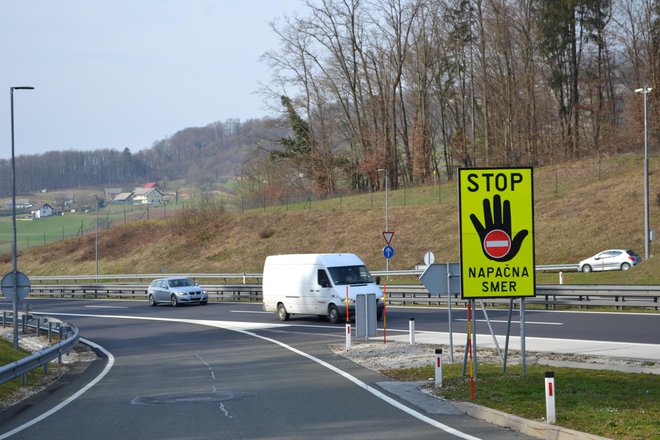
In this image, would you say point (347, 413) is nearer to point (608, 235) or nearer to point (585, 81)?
point (608, 235)

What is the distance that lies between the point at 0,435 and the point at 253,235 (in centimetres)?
6542

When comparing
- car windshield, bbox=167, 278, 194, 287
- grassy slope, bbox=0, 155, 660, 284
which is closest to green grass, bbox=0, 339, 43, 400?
car windshield, bbox=167, 278, 194, 287

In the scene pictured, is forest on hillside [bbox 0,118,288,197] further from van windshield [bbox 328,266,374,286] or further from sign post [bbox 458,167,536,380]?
sign post [bbox 458,167,536,380]

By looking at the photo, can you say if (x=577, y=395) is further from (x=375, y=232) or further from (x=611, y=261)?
(x=375, y=232)

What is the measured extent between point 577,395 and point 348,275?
61.9 feet

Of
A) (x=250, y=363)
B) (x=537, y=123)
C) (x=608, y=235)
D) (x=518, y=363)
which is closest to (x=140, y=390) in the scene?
(x=250, y=363)

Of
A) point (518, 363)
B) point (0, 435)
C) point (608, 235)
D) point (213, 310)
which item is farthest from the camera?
point (608, 235)

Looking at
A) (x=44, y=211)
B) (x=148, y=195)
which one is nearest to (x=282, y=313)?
(x=44, y=211)

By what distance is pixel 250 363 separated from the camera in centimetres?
1959

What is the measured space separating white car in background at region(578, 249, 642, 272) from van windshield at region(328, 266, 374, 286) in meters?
20.5

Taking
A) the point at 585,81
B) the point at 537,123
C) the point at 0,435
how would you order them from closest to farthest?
the point at 0,435, the point at 585,81, the point at 537,123

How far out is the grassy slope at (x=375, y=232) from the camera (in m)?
54.6

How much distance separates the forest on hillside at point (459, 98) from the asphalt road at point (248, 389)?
40979 mm

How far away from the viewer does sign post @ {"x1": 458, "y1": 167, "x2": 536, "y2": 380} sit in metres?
14.2
